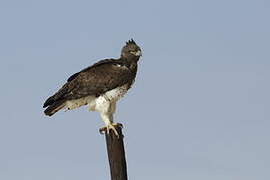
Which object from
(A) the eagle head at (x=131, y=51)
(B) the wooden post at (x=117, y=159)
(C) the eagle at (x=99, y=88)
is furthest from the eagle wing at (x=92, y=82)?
(B) the wooden post at (x=117, y=159)

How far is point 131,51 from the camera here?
16.0 m

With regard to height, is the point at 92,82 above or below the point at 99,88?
above

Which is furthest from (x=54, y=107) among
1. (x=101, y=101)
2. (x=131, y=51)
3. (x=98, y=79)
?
Answer: (x=131, y=51)

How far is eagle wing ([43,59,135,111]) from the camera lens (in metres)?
15.1

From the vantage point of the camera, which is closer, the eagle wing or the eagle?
the eagle

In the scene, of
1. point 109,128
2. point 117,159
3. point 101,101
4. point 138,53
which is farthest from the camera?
point 138,53

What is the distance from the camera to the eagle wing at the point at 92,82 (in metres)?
15.1

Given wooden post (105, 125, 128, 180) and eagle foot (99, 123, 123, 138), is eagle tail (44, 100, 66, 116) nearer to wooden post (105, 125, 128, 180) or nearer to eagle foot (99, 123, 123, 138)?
eagle foot (99, 123, 123, 138)

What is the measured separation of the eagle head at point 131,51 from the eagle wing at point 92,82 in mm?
331

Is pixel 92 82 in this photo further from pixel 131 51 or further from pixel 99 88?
pixel 131 51

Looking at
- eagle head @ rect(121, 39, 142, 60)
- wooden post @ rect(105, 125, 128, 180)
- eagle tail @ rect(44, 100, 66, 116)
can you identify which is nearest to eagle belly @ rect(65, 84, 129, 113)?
eagle tail @ rect(44, 100, 66, 116)

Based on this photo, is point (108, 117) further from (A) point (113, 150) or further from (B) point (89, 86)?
(A) point (113, 150)

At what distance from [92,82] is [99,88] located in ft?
0.70

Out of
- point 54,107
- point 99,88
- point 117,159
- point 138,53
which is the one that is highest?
point 138,53
